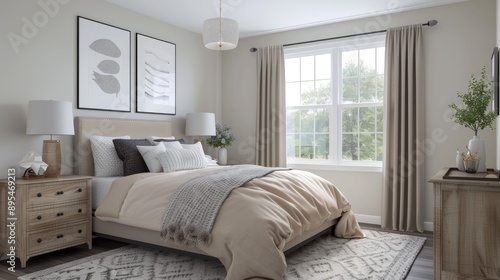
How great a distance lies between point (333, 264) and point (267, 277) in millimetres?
907

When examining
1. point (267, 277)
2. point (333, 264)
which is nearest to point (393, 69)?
point (333, 264)

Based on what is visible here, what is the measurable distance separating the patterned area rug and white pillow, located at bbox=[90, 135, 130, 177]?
0.84 metres

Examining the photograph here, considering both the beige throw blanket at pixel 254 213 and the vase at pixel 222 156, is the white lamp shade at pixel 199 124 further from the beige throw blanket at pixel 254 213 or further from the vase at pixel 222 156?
the beige throw blanket at pixel 254 213

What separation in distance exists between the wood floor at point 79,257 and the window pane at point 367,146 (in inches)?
52.8

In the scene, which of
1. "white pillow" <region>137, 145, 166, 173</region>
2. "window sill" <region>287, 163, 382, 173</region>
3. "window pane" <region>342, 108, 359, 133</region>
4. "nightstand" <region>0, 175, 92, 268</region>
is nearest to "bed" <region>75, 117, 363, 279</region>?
"nightstand" <region>0, 175, 92, 268</region>

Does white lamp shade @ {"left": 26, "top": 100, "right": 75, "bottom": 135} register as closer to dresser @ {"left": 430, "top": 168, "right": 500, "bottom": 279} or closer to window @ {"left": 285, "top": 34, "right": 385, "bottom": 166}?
dresser @ {"left": 430, "top": 168, "right": 500, "bottom": 279}

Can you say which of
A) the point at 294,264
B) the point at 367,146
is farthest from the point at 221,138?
the point at 294,264

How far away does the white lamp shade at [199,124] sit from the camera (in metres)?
5.16

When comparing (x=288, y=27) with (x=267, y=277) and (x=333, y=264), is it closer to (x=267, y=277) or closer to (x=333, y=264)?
(x=333, y=264)

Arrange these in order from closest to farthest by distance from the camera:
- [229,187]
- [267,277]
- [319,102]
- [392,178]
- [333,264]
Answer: [267,277], [229,187], [333,264], [392,178], [319,102]

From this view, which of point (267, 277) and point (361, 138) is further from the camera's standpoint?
point (361, 138)

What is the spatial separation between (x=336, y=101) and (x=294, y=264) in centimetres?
271

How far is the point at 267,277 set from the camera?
8.09 ft

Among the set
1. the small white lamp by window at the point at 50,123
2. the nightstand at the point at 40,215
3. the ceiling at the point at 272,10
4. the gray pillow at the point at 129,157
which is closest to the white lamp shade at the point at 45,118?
the small white lamp by window at the point at 50,123
